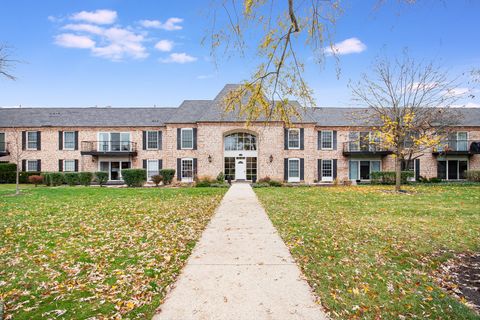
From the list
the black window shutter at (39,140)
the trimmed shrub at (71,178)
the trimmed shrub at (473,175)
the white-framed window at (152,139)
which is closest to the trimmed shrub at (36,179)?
the trimmed shrub at (71,178)

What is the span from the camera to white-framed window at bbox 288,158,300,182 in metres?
25.5

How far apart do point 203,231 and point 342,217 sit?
447 cm

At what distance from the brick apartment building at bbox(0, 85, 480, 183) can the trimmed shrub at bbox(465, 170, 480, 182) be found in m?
1.64

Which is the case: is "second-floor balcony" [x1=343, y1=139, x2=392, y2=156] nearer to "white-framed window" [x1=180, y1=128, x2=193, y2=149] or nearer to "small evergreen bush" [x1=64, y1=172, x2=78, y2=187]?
"white-framed window" [x1=180, y1=128, x2=193, y2=149]

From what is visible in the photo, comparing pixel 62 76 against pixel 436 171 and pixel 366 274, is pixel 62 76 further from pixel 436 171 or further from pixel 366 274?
pixel 436 171

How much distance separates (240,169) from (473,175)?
68.1 feet

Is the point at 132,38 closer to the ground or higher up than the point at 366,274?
higher up

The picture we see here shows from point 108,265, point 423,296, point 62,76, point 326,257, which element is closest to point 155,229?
point 108,265

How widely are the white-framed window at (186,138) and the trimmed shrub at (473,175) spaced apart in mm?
25156

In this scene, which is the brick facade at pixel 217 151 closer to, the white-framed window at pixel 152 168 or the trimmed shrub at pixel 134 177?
the white-framed window at pixel 152 168

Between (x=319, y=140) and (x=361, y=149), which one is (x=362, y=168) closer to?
(x=361, y=149)

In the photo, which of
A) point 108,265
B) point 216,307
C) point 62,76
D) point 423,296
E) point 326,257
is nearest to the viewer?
point 216,307

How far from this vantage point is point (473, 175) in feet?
85.1

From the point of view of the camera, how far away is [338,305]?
341cm
